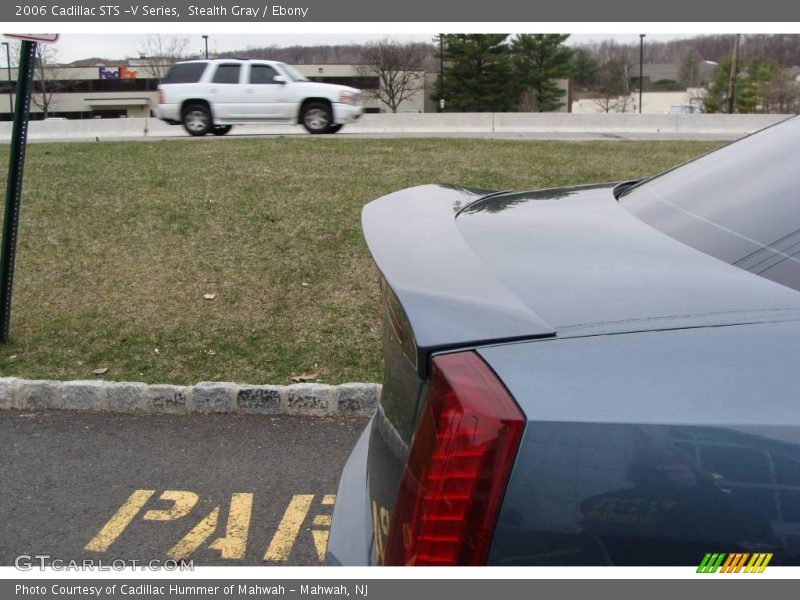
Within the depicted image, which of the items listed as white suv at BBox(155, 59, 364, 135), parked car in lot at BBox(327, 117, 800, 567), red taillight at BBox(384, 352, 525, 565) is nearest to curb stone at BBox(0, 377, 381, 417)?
parked car in lot at BBox(327, 117, 800, 567)

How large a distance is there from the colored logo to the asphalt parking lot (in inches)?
87.7

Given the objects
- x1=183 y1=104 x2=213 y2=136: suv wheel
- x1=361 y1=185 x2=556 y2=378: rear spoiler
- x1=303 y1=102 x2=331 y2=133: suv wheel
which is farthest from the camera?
x1=303 y1=102 x2=331 y2=133: suv wheel

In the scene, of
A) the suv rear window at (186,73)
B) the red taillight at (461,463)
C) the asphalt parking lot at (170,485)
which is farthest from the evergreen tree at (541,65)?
the red taillight at (461,463)

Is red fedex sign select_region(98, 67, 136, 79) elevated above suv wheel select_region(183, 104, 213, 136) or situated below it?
above

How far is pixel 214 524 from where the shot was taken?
3674 millimetres

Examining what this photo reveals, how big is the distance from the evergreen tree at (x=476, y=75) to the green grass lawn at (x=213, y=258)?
161 feet

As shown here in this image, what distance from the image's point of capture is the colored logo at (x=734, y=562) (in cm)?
143

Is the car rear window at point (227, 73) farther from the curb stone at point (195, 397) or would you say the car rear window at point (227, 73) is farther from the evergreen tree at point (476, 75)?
the evergreen tree at point (476, 75)

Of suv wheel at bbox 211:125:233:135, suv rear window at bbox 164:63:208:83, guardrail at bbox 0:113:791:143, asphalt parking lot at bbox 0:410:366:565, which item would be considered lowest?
asphalt parking lot at bbox 0:410:366:565

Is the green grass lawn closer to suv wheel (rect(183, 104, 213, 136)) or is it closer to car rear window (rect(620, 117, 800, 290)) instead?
car rear window (rect(620, 117, 800, 290))

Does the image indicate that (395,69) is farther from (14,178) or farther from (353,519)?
(353,519)

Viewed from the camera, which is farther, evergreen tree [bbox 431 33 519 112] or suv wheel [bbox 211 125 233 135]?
evergreen tree [bbox 431 33 519 112]

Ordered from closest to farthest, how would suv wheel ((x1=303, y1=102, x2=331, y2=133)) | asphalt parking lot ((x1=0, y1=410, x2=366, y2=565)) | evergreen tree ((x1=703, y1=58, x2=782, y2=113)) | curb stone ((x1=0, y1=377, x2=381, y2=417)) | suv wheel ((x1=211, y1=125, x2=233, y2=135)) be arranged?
asphalt parking lot ((x1=0, y1=410, x2=366, y2=565)) → curb stone ((x1=0, y1=377, x2=381, y2=417)) → suv wheel ((x1=303, y1=102, x2=331, y2=133)) → suv wheel ((x1=211, y1=125, x2=233, y2=135)) → evergreen tree ((x1=703, y1=58, x2=782, y2=113))

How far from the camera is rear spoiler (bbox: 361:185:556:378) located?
1552 millimetres
